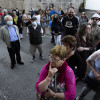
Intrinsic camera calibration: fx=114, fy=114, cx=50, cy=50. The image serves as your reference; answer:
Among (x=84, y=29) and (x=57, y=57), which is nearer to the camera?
(x=57, y=57)

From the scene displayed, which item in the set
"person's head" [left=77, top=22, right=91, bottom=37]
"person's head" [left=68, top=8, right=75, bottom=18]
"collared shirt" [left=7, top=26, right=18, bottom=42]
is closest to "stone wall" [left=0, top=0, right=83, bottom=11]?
"person's head" [left=68, top=8, right=75, bottom=18]

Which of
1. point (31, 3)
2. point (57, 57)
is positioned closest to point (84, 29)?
point (57, 57)

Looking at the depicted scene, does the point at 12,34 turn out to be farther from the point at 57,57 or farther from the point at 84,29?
the point at 57,57

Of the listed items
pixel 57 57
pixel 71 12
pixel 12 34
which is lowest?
pixel 12 34

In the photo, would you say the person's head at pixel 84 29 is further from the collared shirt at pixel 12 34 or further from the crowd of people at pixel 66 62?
the collared shirt at pixel 12 34

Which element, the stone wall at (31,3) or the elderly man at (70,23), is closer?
the elderly man at (70,23)

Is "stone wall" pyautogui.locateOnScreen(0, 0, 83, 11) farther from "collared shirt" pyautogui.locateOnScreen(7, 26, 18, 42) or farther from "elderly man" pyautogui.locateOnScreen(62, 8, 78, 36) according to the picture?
"collared shirt" pyautogui.locateOnScreen(7, 26, 18, 42)

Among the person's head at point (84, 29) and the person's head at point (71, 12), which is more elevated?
the person's head at point (71, 12)

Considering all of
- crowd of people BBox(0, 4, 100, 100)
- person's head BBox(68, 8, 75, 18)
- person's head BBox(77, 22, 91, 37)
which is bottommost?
crowd of people BBox(0, 4, 100, 100)

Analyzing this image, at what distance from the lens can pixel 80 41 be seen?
269 centimetres

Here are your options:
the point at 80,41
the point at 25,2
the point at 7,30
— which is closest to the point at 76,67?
the point at 80,41

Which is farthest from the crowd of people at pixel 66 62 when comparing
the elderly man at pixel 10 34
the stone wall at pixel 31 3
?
the stone wall at pixel 31 3

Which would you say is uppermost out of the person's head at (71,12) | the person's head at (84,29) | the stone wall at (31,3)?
the stone wall at (31,3)

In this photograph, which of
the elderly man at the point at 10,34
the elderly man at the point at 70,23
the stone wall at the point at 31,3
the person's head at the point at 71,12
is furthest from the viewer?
the stone wall at the point at 31,3
